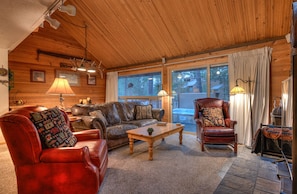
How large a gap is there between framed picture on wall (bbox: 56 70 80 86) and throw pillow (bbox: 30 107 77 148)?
3.95m

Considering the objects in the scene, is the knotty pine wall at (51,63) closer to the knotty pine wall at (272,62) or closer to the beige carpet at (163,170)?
the knotty pine wall at (272,62)

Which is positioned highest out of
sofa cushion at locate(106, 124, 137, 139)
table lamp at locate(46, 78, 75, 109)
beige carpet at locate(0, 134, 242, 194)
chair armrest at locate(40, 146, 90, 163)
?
table lamp at locate(46, 78, 75, 109)

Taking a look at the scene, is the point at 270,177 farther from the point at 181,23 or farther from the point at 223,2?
the point at 181,23

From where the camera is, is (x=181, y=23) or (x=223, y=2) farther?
(x=181, y=23)

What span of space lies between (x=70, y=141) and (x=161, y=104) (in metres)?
3.76

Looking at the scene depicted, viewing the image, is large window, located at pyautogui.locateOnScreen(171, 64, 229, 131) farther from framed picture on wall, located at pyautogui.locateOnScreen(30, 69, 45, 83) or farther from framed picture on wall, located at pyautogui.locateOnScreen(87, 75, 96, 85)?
framed picture on wall, located at pyautogui.locateOnScreen(30, 69, 45, 83)

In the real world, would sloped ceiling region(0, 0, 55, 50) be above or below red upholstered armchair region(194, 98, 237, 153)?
above

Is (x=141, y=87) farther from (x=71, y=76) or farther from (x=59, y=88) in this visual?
(x=59, y=88)

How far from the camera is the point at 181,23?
3.79m

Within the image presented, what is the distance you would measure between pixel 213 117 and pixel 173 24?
2.34 metres

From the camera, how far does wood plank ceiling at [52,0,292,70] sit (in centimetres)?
316

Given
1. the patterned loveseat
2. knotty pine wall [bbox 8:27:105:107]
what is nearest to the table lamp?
the patterned loveseat

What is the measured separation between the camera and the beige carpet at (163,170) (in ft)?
6.70

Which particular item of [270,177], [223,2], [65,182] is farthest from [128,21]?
[270,177]
